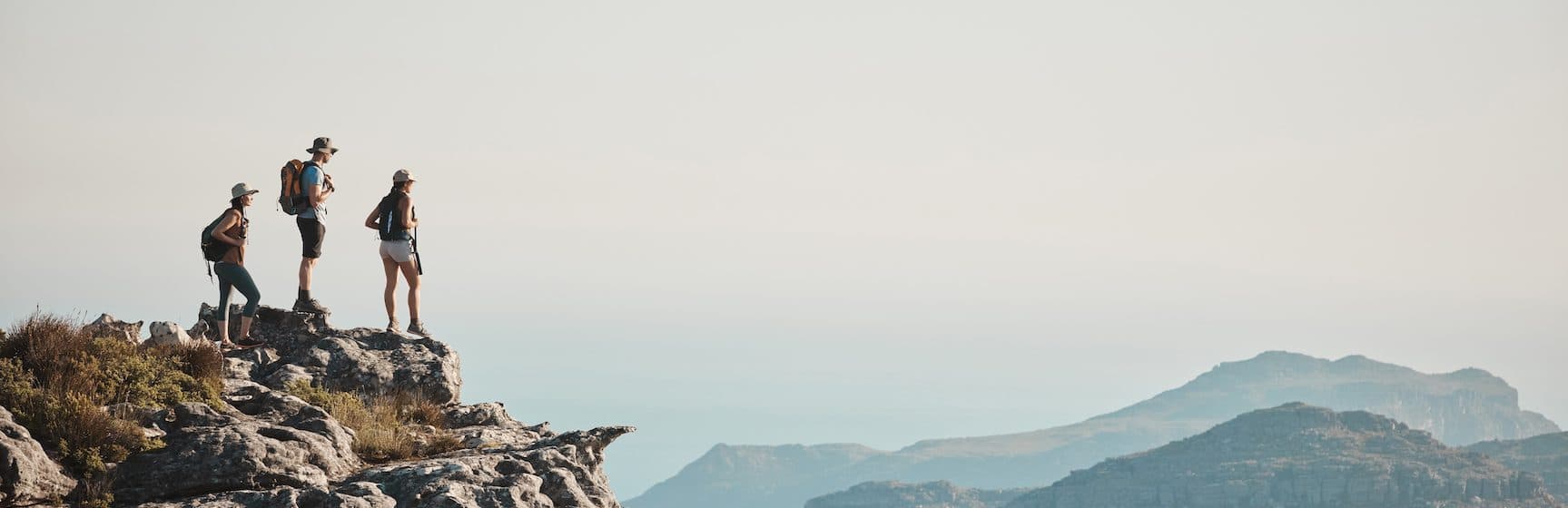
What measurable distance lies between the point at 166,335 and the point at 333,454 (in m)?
5.44

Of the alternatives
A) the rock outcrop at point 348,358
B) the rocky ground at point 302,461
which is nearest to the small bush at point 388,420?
the rocky ground at point 302,461

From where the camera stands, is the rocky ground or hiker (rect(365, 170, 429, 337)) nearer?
the rocky ground

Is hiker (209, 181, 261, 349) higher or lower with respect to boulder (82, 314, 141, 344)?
higher

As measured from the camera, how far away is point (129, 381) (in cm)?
2131

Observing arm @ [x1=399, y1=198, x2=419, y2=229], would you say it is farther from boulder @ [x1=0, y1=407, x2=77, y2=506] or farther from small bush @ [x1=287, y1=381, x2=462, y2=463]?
boulder @ [x1=0, y1=407, x2=77, y2=506]

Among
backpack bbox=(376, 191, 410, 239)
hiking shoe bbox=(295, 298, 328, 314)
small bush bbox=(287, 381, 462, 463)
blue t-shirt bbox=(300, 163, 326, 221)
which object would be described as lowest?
small bush bbox=(287, 381, 462, 463)

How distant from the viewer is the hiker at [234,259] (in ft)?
84.2

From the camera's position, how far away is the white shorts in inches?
1117

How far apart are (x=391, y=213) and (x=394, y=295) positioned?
158 centimetres

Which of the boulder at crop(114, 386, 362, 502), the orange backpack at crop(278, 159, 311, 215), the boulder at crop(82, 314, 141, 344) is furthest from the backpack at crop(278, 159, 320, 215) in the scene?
the boulder at crop(114, 386, 362, 502)

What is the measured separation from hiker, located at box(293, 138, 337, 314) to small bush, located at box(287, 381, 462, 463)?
11.6ft

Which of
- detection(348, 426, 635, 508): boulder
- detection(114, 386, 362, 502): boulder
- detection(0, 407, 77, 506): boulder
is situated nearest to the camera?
detection(0, 407, 77, 506): boulder

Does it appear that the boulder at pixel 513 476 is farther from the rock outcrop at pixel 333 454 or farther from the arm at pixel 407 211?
the arm at pixel 407 211

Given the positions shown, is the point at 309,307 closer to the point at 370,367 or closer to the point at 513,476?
the point at 370,367
